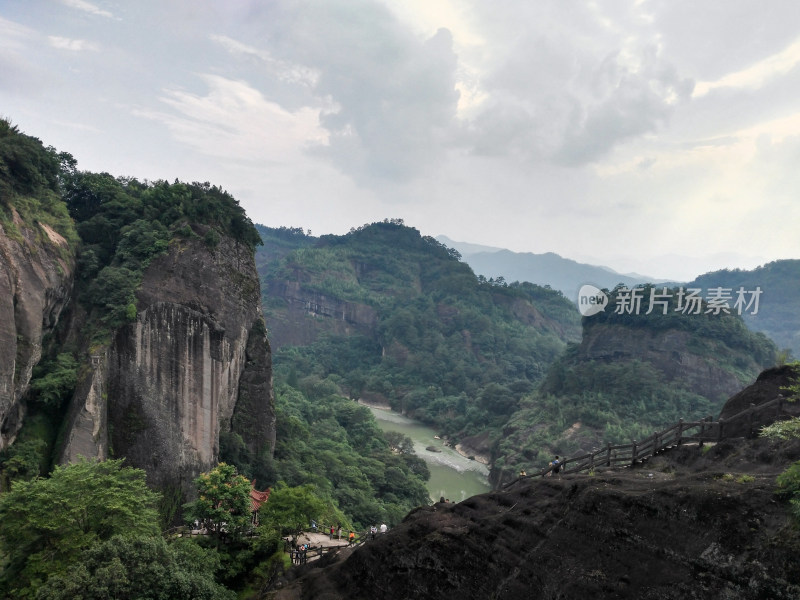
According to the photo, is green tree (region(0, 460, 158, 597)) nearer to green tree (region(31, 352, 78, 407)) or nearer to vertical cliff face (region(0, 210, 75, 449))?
vertical cliff face (region(0, 210, 75, 449))

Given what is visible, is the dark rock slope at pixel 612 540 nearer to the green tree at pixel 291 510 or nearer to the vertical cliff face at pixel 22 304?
the green tree at pixel 291 510

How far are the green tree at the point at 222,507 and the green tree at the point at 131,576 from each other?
3.37 metres

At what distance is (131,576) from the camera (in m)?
11.0

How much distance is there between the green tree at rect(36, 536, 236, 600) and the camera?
10.5 m

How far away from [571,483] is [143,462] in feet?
61.8

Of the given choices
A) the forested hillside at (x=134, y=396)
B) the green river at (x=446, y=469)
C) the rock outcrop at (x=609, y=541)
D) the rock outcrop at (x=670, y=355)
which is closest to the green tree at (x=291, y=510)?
the forested hillside at (x=134, y=396)

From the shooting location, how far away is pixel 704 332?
52.9 m

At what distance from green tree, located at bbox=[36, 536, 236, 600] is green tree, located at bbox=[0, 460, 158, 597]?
3.48ft

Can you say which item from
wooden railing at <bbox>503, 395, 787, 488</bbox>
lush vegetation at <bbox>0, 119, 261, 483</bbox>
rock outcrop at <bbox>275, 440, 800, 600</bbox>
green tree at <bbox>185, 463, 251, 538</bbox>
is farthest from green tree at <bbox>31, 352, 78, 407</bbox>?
wooden railing at <bbox>503, 395, 787, 488</bbox>

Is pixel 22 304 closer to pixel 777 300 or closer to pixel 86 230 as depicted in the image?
pixel 86 230

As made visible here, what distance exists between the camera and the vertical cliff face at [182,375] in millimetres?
21516

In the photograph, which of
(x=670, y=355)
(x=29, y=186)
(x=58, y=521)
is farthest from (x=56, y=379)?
(x=670, y=355)

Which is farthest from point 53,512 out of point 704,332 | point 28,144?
point 704,332

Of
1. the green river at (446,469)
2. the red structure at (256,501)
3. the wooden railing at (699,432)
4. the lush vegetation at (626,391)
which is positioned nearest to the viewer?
the wooden railing at (699,432)
